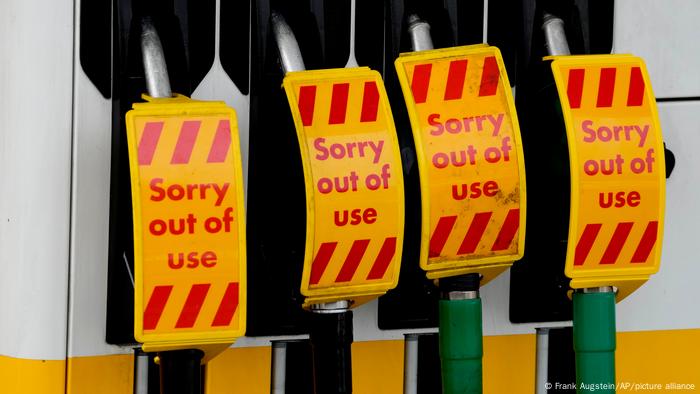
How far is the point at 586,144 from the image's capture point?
113 cm

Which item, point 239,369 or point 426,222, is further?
point 239,369

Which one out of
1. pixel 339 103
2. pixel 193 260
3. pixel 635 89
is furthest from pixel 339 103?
pixel 635 89

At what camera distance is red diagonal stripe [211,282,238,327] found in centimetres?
103

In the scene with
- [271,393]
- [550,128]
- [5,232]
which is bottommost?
[271,393]

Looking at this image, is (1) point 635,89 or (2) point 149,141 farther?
(1) point 635,89

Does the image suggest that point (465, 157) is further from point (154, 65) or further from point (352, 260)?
point (154, 65)

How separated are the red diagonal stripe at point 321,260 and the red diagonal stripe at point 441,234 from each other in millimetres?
99

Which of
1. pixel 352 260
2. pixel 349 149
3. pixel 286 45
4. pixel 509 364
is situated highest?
pixel 286 45

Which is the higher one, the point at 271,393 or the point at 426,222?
the point at 426,222

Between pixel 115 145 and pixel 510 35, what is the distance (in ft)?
1.44

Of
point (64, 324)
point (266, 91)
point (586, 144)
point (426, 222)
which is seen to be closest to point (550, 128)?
point (586, 144)

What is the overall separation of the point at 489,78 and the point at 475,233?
0.50 feet

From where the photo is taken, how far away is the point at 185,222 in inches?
40.0

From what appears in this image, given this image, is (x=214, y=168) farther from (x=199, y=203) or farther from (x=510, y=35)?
(x=510, y=35)
